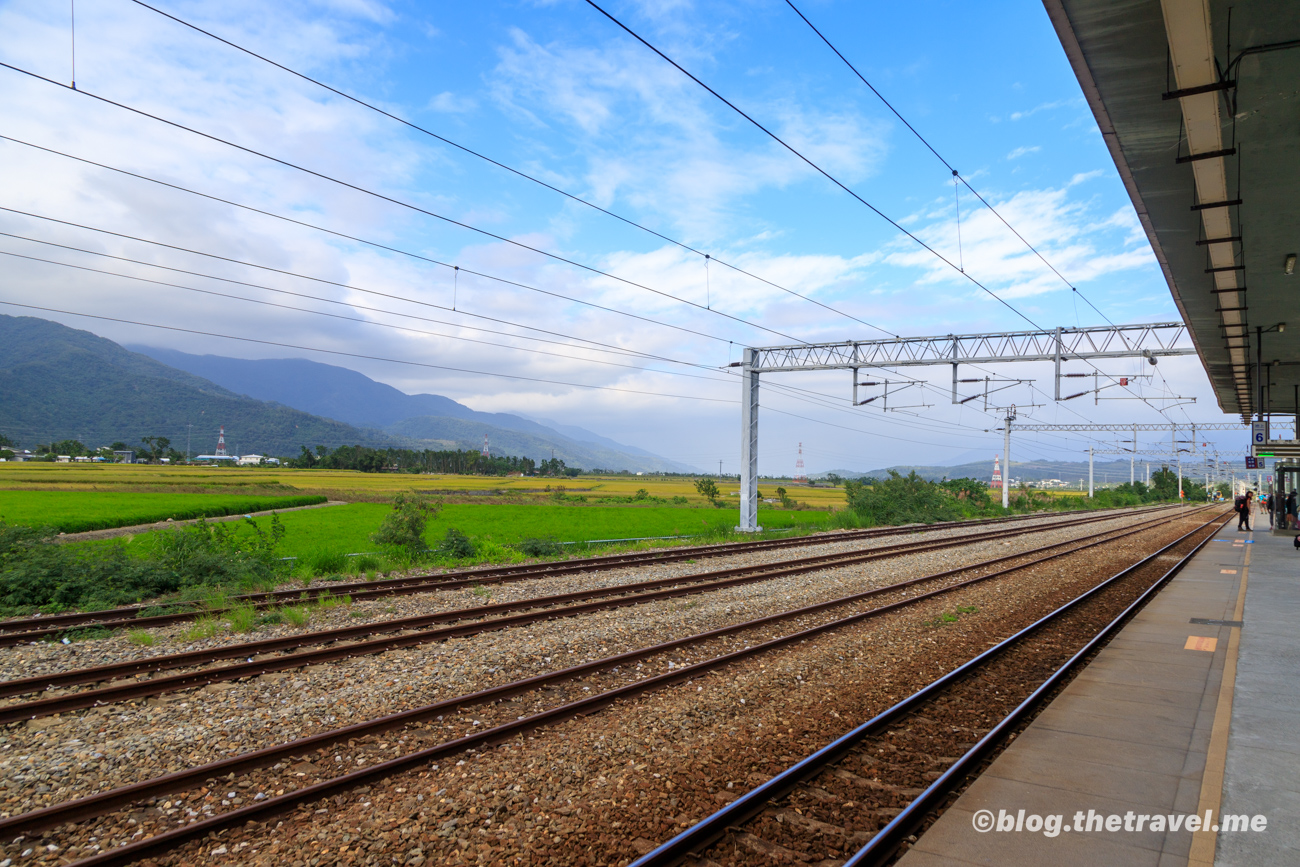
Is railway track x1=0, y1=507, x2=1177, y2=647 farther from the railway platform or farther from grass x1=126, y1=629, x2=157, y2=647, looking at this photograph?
the railway platform

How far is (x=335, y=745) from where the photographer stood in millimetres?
6492

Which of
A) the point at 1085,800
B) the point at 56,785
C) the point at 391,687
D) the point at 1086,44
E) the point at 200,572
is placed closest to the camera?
the point at 1085,800

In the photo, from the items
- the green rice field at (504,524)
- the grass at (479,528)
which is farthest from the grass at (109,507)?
the green rice field at (504,524)

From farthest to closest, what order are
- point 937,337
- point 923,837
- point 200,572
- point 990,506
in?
point 990,506
point 937,337
point 200,572
point 923,837

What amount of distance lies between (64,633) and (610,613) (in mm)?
8706

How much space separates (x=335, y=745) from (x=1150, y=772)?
23.5 ft

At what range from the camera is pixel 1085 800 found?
510 cm

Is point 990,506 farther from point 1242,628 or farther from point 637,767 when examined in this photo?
point 637,767

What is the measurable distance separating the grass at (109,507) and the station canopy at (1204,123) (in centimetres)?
2890

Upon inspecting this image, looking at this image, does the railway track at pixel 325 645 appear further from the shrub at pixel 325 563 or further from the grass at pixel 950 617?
the shrub at pixel 325 563

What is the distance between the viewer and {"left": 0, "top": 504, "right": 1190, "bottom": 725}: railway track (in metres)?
7.69

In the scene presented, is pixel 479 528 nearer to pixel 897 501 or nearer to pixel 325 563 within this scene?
pixel 325 563

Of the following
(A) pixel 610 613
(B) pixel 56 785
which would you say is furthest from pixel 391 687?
(A) pixel 610 613

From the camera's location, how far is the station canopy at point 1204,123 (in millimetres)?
6293
